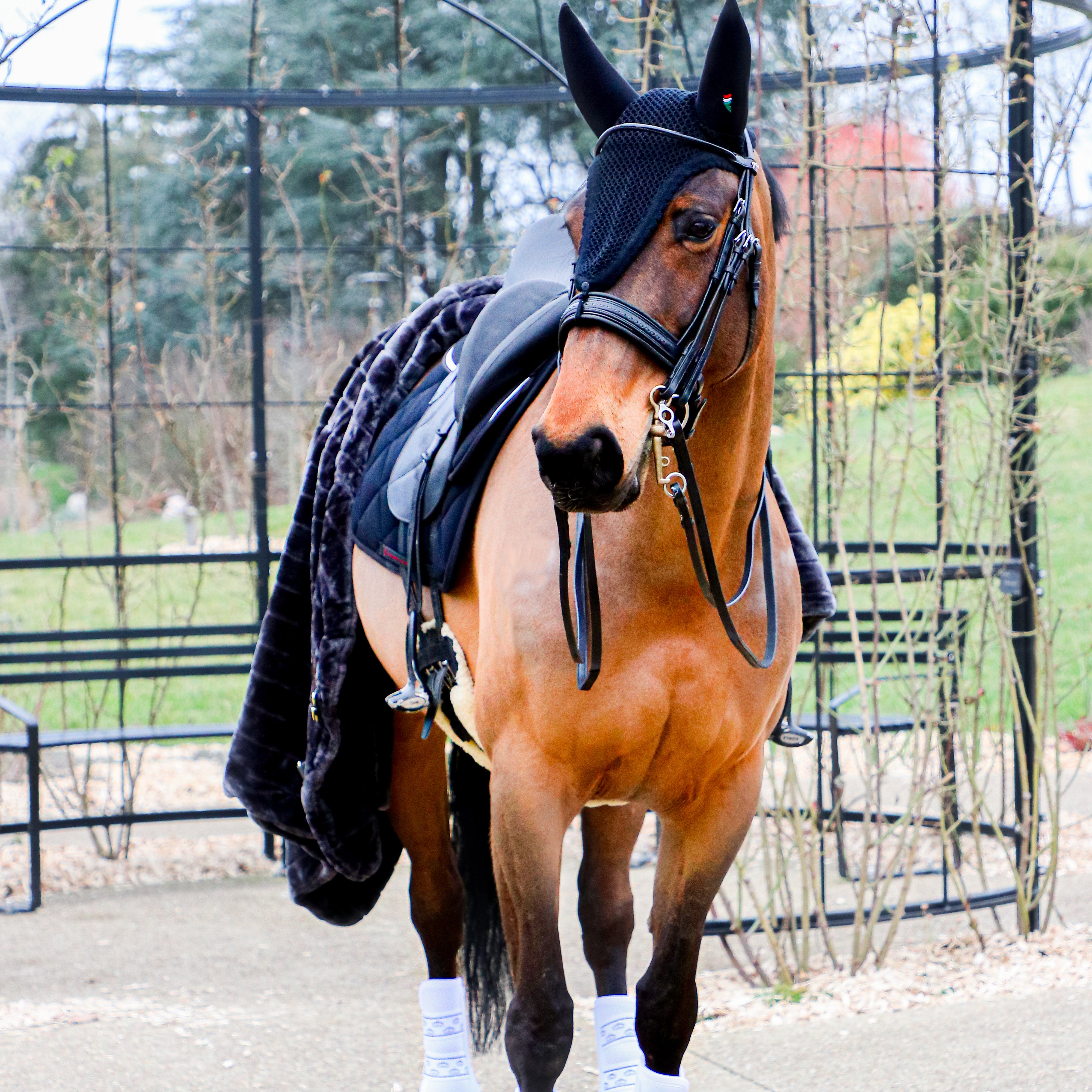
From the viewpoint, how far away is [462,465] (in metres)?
2.45

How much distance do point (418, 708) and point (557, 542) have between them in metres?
0.61

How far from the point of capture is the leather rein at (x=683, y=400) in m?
1.71

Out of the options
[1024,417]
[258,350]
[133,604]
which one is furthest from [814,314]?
[133,604]

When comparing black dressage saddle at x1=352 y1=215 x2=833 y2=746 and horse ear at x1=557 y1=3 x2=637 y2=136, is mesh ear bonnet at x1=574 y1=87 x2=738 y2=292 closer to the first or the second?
horse ear at x1=557 y1=3 x2=637 y2=136

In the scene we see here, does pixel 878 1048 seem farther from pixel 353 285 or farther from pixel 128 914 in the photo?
pixel 353 285

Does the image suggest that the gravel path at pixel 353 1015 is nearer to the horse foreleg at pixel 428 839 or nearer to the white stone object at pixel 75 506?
the horse foreleg at pixel 428 839

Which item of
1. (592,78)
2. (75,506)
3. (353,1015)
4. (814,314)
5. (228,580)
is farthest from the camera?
(75,506)

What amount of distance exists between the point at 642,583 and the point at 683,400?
17.4 inches

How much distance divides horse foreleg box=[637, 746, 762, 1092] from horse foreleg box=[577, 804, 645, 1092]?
0.39 metres

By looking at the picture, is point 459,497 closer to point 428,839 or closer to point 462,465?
point 462,465

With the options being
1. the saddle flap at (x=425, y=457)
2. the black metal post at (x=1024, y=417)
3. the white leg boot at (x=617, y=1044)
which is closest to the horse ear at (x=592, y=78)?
the saddle flap at (x=425, y=457)

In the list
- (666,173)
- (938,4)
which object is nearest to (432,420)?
(666,173)

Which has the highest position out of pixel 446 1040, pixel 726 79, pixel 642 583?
pixel 726 79

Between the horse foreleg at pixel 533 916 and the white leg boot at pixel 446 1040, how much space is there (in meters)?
0.83
